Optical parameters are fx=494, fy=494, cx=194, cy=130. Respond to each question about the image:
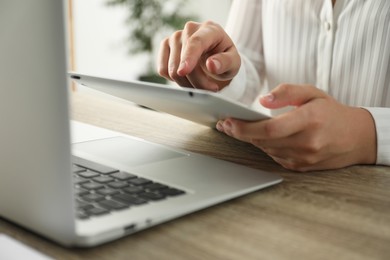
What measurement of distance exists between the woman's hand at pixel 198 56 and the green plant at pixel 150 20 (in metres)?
2.61

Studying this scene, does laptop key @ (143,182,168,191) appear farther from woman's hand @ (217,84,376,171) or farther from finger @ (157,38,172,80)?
finger @ (157,38,172,80)

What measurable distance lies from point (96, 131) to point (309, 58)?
61cm

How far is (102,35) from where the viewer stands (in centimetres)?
357

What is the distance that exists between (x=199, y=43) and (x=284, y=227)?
0.44m

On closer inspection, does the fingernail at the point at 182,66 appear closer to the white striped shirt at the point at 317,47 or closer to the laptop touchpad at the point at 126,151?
the laptop touchpad at the point at 126,151

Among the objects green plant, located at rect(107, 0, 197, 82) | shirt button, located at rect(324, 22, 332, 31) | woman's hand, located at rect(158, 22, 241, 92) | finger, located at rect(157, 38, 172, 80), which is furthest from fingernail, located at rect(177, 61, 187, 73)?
green plant, located at rect(107, 0, 197, 82)

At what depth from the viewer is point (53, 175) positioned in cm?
38

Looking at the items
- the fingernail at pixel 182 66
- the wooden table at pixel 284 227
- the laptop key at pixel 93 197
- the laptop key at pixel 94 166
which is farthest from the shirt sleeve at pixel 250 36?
the laptop key at pixel 93 197

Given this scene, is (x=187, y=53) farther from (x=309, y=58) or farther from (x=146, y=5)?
(x=146, y=5)

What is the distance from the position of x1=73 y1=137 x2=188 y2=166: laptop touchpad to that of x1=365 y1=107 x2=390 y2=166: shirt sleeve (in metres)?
0.28

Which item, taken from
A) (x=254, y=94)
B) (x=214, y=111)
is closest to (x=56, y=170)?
(x=214, y=111)

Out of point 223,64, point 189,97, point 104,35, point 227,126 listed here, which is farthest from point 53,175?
point 104,35

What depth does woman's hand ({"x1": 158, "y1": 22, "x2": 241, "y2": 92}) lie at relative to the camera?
0.81 meters

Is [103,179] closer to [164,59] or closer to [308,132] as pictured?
[308,132]
